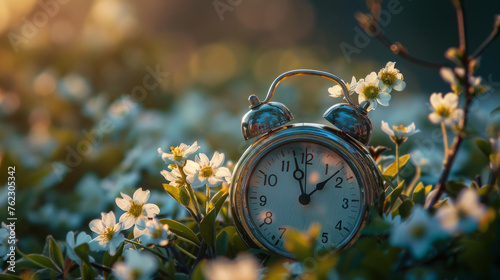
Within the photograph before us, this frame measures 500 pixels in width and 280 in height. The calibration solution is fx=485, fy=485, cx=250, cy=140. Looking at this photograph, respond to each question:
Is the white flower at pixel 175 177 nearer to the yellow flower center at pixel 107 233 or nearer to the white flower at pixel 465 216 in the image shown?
the yellow flower center at pixel 107 233

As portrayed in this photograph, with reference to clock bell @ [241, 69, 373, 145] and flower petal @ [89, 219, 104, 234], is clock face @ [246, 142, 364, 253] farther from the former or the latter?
flower petal @ [89, 219, 104, 234]

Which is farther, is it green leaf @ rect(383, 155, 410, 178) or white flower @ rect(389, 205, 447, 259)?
green leaf @ rect(383, 155, 410, 178)

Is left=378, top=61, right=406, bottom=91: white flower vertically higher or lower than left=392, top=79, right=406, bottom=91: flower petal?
higher

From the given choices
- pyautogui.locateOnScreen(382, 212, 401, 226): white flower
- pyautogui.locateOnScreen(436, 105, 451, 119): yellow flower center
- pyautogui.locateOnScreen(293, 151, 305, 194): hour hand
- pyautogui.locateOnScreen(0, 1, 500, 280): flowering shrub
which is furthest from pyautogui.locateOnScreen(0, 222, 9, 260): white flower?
pyautogui.locateOnScreen(436, 105, 451, 119): yellow flower center

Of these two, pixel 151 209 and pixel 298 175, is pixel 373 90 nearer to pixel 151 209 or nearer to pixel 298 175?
pixel 298 175

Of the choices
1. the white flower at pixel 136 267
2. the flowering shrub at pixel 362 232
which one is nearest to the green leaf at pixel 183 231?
the flowering shrub at pixel 362 232

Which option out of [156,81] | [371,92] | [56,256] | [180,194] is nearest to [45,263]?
[56,256]
